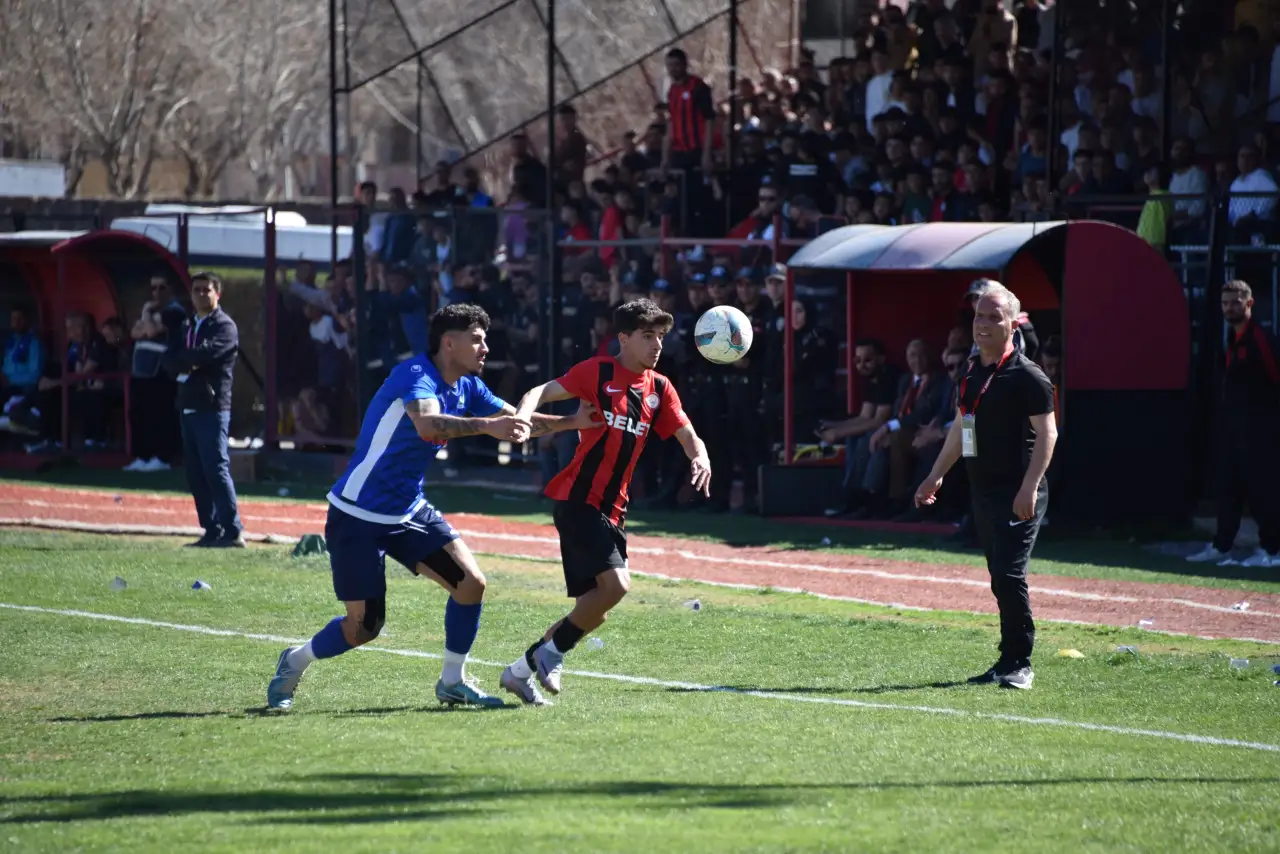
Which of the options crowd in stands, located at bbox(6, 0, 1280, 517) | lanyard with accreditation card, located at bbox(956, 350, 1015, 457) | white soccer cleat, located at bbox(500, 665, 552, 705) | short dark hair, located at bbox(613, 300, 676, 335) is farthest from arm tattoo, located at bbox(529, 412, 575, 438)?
crowd in stands, located at bbox(6, 0, 1280, 517)

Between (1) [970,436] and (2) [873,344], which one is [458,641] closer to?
(1) [970,436]

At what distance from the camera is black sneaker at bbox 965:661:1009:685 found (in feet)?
29.8

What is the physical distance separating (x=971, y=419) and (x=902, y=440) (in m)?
7.16

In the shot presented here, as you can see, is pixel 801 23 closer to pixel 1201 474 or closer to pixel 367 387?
pixel 367 387

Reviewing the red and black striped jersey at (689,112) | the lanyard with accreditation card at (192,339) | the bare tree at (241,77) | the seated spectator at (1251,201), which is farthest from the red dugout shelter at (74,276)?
the bare tree at (241,77)

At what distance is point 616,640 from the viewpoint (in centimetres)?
1056

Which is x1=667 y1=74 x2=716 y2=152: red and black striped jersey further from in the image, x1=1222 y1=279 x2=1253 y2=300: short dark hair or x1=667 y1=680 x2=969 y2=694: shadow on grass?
x1=667 y1=680 x2=969 y2=694: shadow on grass

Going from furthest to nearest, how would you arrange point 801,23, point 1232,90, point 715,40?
point 715,40 → point 801,23 → point 1232,90

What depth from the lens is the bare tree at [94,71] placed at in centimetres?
3947

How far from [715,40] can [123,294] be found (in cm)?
2184

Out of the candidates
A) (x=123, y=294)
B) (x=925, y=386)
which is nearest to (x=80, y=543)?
(x=925, y=386)

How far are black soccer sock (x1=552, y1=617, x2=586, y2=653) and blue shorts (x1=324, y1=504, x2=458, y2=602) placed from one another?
30.1 inches

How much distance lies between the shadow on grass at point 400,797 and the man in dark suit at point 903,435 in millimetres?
9496

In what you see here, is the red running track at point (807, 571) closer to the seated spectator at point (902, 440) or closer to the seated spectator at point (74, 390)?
the seated spectator at point (902, 440)
